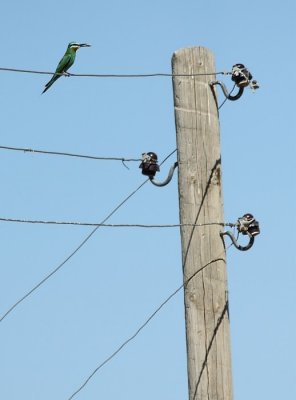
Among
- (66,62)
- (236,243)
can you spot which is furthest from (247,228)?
(66,62)

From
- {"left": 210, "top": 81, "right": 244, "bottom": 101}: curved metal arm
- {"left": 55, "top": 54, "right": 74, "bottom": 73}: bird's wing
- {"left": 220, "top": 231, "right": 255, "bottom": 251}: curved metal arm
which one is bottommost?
{"left": 220, "top": 231, "right": 255, "bottom": 251}: curved metal arm

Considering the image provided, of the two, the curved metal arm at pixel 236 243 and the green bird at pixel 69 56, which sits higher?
the green bird at pixel 69 56

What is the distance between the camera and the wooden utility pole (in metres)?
6.90

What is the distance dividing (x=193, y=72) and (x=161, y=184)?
2.64 feet

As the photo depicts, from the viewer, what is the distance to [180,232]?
712 cm

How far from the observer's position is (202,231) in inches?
279

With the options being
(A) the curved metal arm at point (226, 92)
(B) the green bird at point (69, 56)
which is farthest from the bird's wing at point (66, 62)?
(A) the curved metal arm at point (226, 92)

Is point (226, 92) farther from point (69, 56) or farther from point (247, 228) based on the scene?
point (69, 56)

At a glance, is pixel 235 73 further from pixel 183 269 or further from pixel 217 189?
pixel 183 269

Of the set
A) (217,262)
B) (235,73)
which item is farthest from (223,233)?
(235,73)

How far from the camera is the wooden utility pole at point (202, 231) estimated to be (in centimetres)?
690

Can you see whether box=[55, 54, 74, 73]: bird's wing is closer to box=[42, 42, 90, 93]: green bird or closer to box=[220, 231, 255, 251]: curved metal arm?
box=[42, 42, 90, 93]: green bird

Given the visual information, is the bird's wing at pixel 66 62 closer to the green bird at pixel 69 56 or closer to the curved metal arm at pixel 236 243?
the green bird at pixel 69 56

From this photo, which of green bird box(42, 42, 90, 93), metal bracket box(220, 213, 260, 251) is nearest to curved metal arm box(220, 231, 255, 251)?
metal bracket box(220, 213, 260, 251)
